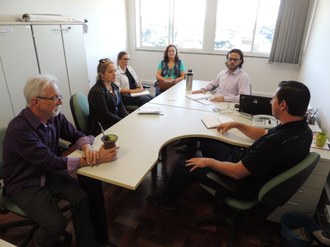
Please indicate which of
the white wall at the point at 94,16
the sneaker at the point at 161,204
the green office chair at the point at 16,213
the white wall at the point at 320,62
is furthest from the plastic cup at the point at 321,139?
the white wall at the point at 94,16

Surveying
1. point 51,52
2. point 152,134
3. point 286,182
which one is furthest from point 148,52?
point 286,182

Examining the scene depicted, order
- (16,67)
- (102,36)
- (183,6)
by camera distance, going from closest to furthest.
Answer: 1. (16,67)
2. (102,36)
3. (183,6)

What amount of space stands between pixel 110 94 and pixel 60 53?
1.03 metres

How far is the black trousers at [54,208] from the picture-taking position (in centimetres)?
141

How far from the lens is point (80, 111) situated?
2.19 m

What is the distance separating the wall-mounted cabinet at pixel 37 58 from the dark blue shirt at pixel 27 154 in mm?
1215

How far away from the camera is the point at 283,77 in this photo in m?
4.65

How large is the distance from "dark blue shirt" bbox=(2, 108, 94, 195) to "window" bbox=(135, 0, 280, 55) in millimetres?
4079

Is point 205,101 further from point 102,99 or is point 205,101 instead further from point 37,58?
point 37,58

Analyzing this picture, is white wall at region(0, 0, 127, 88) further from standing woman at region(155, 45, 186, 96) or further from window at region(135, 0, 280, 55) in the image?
standing woman at region(155, 45, 186, 96)

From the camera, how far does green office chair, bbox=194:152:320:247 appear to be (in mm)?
1333

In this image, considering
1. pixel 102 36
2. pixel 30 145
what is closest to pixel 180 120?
pixel 30 145

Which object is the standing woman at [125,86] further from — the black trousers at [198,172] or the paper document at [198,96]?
the black trousers at [198,172]

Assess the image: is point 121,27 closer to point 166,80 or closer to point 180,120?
point 166,80
